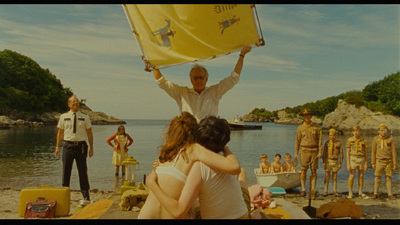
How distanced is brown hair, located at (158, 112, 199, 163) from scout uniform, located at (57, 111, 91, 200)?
4.46m

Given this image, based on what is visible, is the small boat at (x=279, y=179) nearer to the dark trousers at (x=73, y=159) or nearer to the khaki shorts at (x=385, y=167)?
the khaki shorts at (x=385, y=167)

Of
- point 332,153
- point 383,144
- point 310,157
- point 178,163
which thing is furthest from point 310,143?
point 178,163

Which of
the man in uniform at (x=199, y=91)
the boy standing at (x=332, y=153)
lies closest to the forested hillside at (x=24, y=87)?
the boy standing at (x=332, y=153)

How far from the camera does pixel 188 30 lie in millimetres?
5715

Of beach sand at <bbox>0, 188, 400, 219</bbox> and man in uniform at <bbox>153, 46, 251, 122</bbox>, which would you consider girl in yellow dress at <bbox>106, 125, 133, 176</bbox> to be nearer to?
beach sand at <bbox>0, 188, 400, 219</bbox>

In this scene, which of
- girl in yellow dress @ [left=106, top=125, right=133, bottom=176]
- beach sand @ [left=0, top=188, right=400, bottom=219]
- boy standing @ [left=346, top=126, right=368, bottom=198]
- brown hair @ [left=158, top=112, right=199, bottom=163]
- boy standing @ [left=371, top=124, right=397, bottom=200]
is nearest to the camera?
brown hair @ [left=158, top=112, right=199, bottom=163]

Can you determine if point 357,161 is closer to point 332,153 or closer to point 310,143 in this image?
point 332,153

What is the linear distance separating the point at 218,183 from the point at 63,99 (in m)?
91.9

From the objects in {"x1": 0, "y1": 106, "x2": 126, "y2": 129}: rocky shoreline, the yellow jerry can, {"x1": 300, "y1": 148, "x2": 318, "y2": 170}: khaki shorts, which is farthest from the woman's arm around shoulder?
{"x1": 0, "y1": 106, "x2": 126, "y2": 129}: rocky shoreline

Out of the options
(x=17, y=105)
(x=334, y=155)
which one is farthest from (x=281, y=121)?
(x=334, y=155)

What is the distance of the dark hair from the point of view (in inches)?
140

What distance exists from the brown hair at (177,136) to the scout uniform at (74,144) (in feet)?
14.6

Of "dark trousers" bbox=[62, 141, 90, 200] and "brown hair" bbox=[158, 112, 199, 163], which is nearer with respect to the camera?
"brown hair" bbox=[158, 112, 199, 163]

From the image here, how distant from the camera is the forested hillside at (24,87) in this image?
72194mm
